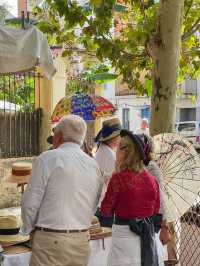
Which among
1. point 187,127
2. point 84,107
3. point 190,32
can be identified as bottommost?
point 187,127

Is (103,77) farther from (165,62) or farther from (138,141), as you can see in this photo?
(138,141)

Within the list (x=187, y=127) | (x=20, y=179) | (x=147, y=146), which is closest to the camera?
(x=147, y=146)

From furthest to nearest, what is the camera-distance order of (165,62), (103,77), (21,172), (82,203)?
(103,77) < (21,172) < (165,62) < (82,203)

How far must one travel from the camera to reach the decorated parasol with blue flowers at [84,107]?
8609mm

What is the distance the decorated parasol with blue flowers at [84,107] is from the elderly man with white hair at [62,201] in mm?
4400

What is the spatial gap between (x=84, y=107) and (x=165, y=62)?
2738 millimetres

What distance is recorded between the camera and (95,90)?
15.0 m

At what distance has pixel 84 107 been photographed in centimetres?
882

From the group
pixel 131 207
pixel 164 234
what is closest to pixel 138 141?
pixel 131 207

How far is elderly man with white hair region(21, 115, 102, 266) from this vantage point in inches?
151

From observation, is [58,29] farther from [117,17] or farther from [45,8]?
[117,17]

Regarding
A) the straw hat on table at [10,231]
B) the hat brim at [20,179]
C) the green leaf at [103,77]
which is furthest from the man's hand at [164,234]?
the green leaf at [103,77]

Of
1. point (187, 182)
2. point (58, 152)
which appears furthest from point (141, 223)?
point (187, 182)

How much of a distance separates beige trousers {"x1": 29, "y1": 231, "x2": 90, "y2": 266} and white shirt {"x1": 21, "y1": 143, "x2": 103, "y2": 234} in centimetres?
7
